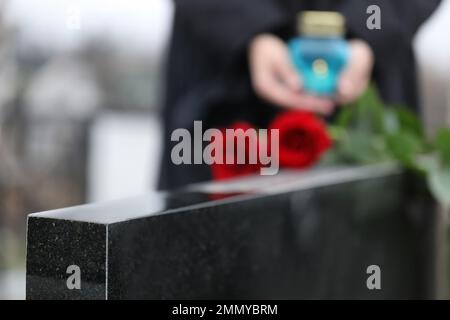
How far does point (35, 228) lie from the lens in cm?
29

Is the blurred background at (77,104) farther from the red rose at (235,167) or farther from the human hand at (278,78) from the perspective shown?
the red rose at (235,167)

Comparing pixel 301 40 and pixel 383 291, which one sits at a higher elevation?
pixel 301 40

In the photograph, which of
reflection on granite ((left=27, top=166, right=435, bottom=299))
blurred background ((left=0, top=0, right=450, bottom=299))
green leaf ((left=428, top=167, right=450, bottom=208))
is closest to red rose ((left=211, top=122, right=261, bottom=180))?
reflection on granite ((left=27, top=166, right=435, bottom=299))

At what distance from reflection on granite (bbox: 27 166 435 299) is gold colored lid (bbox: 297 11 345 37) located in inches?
4.4

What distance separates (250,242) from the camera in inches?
15.1

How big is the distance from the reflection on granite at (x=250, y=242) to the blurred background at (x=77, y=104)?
0.22m

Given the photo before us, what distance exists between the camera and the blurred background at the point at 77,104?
3.21ft

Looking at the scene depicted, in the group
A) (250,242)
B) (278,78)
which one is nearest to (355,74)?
(278,78)

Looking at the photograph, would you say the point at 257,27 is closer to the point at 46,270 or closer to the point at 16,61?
the point at 46,270

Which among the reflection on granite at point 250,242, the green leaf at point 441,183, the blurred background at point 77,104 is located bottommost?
the reflection on granite at point 250,242

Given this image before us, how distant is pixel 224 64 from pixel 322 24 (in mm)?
155

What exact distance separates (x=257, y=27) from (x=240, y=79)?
0.24 feet

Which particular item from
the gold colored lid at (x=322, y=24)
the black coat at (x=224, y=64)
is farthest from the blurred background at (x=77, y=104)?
the gold colored lid at (x=322, y=24)

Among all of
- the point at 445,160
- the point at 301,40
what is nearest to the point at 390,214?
the point at 445,160
